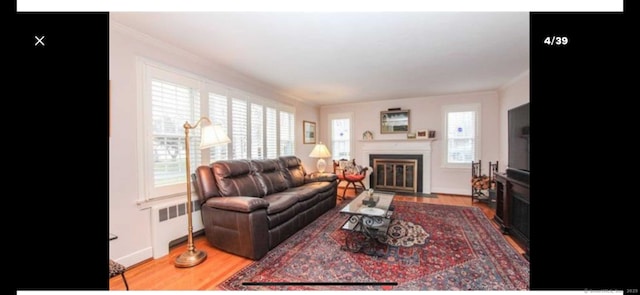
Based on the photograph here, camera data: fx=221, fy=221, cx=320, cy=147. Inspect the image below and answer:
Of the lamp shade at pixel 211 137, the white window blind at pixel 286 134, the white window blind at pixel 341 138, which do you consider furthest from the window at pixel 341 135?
the lamp shade at pixel 211 137

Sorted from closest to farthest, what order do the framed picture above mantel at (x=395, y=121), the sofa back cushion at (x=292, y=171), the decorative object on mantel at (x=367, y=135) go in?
the sofa back cushion at (x=292, y=171) < the framed picture above mantel at (x=395, y=121) < the decorative object on mantel at (x=367, y=135)

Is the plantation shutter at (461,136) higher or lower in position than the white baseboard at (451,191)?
higher

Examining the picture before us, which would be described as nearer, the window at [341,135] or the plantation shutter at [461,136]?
the plantation shutter at [461,136]

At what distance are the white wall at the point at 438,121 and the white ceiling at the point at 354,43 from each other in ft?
2.92

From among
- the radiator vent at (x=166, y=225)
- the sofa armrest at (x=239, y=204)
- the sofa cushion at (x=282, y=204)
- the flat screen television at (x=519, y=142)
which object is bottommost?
the radiator vent at (x=166, y=225)

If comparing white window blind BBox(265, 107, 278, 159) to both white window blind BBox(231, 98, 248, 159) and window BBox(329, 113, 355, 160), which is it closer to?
white window blind BBox(231, 98, 248, 159)

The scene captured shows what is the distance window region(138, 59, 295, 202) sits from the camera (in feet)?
6.97

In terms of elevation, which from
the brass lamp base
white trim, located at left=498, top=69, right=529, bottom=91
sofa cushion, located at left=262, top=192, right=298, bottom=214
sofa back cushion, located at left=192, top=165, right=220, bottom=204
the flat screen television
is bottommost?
the brass lamp base

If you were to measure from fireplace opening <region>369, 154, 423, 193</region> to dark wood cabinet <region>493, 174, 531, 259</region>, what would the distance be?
199 cm

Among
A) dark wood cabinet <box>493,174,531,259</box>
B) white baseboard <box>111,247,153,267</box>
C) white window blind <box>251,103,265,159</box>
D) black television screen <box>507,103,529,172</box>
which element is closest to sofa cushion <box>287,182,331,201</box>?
white window blind <box>251,103,265,159</box>

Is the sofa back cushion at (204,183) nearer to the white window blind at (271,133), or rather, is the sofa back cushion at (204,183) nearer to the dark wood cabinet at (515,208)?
the white window blind at (271,133)

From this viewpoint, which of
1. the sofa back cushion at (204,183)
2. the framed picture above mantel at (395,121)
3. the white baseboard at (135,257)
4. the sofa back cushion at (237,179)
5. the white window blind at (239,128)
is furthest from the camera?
the framed picture above mantel at (395,121)

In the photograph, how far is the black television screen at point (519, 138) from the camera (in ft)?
7.53
